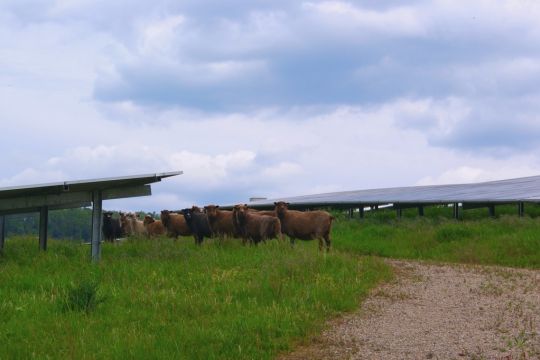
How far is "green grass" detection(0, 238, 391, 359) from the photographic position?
8.97 meters

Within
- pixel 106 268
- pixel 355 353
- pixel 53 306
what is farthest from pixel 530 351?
pixel 106 268

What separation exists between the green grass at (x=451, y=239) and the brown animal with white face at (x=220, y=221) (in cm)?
333

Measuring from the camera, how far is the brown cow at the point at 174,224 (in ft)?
77.7

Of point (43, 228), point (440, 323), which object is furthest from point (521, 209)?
point (440, 323)

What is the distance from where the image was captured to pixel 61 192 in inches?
671

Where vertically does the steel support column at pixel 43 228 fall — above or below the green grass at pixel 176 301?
above

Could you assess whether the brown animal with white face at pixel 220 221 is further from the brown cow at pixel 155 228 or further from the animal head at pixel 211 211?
the brown cow at pixel 155 228

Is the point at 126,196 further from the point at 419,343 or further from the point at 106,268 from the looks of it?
the point at 419,343

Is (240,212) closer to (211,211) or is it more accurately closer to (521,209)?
(211,211)

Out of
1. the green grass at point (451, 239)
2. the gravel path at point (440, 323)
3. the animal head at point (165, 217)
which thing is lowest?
the gravel path at point (440, 323)

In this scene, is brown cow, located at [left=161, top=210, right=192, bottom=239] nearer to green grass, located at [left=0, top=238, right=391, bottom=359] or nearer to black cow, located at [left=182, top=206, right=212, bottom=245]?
black cow, located at [left=182, top=206, right=212, bottom=245]

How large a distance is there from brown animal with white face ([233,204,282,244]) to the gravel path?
548cm

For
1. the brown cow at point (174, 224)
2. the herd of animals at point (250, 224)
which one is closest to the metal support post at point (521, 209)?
the herd of animals at point (250, 224)

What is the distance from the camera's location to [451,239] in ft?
70.0
